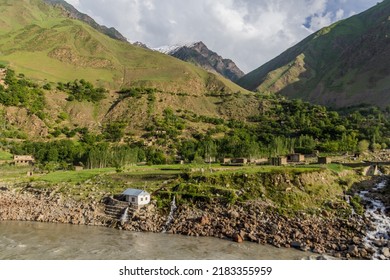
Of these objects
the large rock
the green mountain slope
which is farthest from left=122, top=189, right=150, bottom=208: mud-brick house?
the green mountain slope

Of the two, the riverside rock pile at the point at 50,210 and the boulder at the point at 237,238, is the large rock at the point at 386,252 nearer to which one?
the boulder at the point at 237,238

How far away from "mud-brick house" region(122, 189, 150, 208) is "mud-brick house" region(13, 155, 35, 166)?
A: 5476cm

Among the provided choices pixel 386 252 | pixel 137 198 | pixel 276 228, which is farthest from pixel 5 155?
pixel 386 252

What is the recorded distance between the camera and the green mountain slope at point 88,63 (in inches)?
6344

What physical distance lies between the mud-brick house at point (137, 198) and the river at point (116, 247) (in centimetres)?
492

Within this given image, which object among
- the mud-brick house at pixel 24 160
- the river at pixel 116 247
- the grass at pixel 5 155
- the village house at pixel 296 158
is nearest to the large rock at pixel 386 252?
the river at pixel 116 247

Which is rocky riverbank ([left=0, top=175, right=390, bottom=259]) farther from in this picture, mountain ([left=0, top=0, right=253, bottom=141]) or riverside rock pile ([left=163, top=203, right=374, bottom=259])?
mountain ([left=0, top=0, right=253, bottom=141])

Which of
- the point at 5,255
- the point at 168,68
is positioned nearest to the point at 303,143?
the point at 5,255

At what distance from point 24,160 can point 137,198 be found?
59.6 meters

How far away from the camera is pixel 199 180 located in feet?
153

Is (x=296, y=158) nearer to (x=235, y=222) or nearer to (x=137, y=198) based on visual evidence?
(x=235, y=222)

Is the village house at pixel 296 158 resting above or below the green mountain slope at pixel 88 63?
below

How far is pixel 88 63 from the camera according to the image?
176 m

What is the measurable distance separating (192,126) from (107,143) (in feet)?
103
